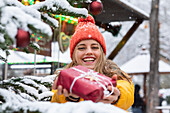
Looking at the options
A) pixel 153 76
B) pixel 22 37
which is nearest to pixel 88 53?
pixel 22 37

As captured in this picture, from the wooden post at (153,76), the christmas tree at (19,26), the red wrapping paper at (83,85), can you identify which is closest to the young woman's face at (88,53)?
the red wrapping paper at (83,85)

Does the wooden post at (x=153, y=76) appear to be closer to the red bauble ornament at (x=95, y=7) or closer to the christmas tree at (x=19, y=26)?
the red bauble ornament at (x=95, y=7)

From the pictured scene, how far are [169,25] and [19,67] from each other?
1717cm

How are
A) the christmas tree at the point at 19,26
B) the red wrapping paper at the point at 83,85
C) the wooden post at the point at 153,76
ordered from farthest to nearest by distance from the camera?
the wooden post at the point at 153,76 < the red wrapping paper at the point at 83,85 < the christmas tree at the point at 19,26

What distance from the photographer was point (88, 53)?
192 centimetres

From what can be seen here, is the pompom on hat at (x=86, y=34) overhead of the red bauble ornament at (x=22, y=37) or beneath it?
overhead

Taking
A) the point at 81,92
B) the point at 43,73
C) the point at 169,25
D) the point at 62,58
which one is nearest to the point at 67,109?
the point at 81,92

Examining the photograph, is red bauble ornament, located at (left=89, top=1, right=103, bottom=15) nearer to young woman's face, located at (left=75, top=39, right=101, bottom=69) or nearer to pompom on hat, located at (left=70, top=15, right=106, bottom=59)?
pompom on hat, located at (left=70, top=15, right=106, bottom=59)

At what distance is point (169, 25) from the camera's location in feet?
66.4

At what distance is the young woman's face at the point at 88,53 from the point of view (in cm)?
194

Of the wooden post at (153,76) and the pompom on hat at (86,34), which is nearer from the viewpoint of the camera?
the pompom on hat at (86,34)

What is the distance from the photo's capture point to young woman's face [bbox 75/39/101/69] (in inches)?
76.5

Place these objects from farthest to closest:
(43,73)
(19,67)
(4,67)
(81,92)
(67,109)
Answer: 1. (43,73)
2. (19,67)
3. (4,67)
4. (81,92)
5. (67,109)

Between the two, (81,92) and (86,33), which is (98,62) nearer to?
(86,33)
